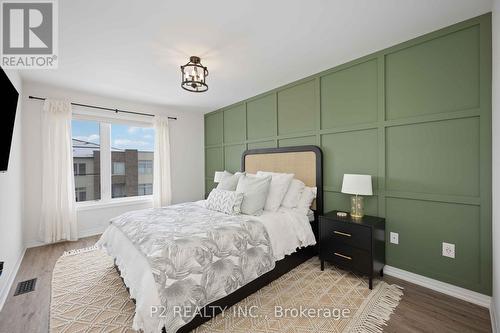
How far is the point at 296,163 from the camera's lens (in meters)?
3.35

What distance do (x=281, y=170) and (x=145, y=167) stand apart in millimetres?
3005

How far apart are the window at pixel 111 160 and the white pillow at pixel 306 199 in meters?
3.41

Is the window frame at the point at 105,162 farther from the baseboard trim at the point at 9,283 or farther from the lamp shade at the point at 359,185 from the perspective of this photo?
the lamp shade at the point at 359,185

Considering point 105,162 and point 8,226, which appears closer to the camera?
point 8,226

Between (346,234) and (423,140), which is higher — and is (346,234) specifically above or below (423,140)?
below

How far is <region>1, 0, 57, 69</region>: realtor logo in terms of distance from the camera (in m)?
1.82

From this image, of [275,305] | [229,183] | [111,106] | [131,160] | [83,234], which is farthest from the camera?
[131,160]

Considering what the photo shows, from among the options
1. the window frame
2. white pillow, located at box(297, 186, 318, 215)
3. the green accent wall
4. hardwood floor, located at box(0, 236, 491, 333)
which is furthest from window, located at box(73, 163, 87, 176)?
the green accent wall

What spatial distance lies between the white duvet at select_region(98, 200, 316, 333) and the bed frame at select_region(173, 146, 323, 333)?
210mm

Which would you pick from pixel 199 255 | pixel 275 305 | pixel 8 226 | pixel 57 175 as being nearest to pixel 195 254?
pixel 199 255

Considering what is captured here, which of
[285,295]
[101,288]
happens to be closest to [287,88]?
[285,295]

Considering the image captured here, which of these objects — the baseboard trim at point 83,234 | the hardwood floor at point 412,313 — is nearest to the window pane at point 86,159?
the baseboard trim at point 83,234

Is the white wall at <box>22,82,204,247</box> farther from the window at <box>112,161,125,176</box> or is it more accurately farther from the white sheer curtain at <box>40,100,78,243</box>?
the window at <box>112,161,125,176</box>

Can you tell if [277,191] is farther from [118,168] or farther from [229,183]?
[118,168]
